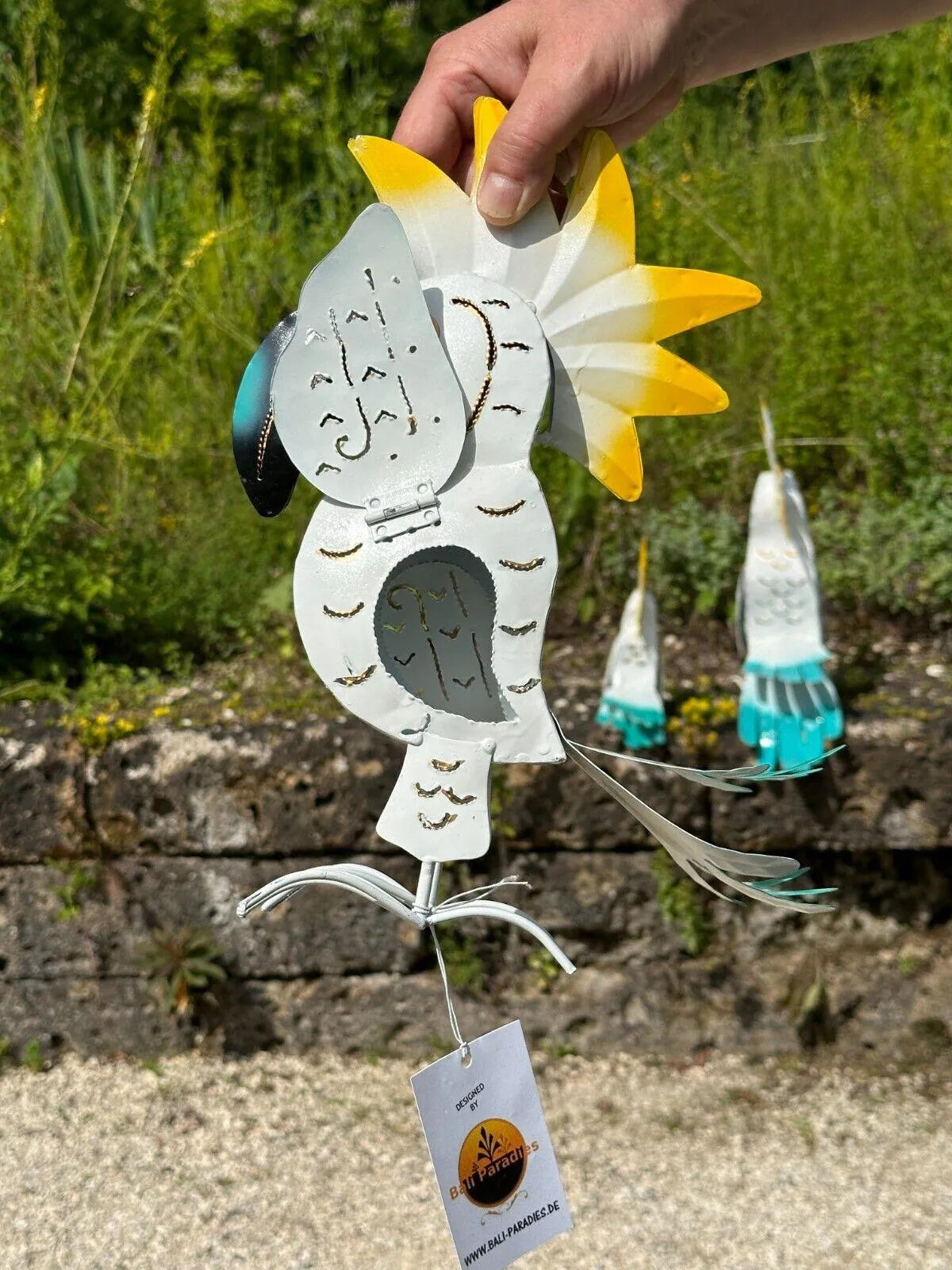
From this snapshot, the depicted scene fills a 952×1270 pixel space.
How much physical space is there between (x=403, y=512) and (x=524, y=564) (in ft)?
0.36

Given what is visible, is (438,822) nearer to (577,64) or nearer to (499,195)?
(499,195)

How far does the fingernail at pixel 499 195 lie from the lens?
92 cm

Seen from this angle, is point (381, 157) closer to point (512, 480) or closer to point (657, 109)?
point (512, 480)

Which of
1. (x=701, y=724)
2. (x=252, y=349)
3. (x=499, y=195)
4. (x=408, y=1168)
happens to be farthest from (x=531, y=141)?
(x=252, y=349)

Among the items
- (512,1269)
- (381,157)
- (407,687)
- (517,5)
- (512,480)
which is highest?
(517,5)

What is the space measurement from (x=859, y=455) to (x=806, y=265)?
0.53m

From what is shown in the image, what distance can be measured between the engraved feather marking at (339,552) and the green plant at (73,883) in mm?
1627

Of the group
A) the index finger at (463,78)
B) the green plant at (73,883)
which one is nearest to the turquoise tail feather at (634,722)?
the green plant at (73,883)

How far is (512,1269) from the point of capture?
191 cm

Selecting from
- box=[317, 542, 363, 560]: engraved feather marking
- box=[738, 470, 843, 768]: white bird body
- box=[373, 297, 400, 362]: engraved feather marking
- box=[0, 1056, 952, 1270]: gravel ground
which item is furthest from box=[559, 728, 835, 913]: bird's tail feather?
box=[0, 1056, 952, 1270]: gravel ground

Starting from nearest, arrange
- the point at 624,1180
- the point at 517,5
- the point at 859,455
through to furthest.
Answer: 1. the point at 517,5
2. the point at 624,1180
3. the point at 859,455

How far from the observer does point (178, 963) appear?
231 centimetres

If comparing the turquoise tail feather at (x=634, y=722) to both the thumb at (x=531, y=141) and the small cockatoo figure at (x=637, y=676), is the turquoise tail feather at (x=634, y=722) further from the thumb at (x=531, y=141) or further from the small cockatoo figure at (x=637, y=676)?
the thumb at (x=531, y=141)

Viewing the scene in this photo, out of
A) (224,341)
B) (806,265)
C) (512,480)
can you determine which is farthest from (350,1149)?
(806,265)
